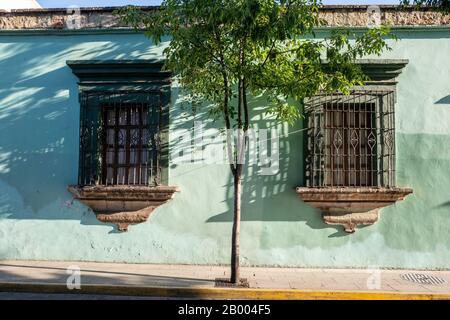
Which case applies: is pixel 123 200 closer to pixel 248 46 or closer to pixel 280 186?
pixel 280 186

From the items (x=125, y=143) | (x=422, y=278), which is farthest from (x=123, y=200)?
(x=422, y=278)

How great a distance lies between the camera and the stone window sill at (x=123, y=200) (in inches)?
279

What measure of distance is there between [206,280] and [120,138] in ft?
9.40

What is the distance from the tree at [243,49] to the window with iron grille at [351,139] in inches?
41.9

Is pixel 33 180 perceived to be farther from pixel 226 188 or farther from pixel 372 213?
pixel 372 213

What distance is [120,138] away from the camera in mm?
7496

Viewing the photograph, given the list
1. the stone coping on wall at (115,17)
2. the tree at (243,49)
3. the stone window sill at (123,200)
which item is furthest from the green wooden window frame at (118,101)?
the tree at (243,49)

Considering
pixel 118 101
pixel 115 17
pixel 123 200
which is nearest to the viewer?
pixel 123 200

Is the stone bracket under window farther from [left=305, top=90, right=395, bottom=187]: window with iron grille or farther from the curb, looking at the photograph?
the curb

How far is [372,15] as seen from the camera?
745 cm

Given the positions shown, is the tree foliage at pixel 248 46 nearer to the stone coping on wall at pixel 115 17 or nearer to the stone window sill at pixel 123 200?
the stone coping on wall at pixel 115 17

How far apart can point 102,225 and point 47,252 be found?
1.04 metres

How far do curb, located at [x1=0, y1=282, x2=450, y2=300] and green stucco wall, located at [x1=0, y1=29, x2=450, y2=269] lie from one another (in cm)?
149
